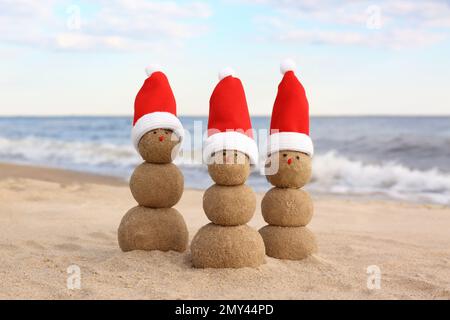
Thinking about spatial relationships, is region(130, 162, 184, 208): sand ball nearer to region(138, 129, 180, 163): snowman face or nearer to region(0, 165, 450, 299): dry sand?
region(138, 129, 180, 163): snowman face

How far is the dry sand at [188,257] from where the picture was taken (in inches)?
202

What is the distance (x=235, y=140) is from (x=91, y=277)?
1.87 meters

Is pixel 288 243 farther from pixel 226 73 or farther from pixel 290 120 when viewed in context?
pixel 226 73

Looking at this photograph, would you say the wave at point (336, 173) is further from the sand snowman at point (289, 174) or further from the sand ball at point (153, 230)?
the sand ball at point (153, 230)

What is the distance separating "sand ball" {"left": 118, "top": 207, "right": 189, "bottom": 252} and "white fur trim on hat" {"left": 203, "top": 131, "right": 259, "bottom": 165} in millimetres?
861

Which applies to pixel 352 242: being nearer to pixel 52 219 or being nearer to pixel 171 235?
pixel 171 235

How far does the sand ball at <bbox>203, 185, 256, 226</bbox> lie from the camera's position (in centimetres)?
540

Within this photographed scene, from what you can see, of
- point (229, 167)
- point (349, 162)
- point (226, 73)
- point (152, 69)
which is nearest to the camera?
point (229, 167)

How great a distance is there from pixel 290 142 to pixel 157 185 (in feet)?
4.64

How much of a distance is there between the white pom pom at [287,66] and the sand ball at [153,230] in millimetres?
1900

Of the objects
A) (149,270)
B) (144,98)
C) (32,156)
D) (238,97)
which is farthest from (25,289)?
(32,156)

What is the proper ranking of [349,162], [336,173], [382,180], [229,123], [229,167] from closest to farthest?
[229,167] < [229,123] < [382,180] < [336,173] < [349,162]

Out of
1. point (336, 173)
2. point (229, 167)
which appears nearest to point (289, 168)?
point (229, 167)

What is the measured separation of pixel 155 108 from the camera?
6055mm
